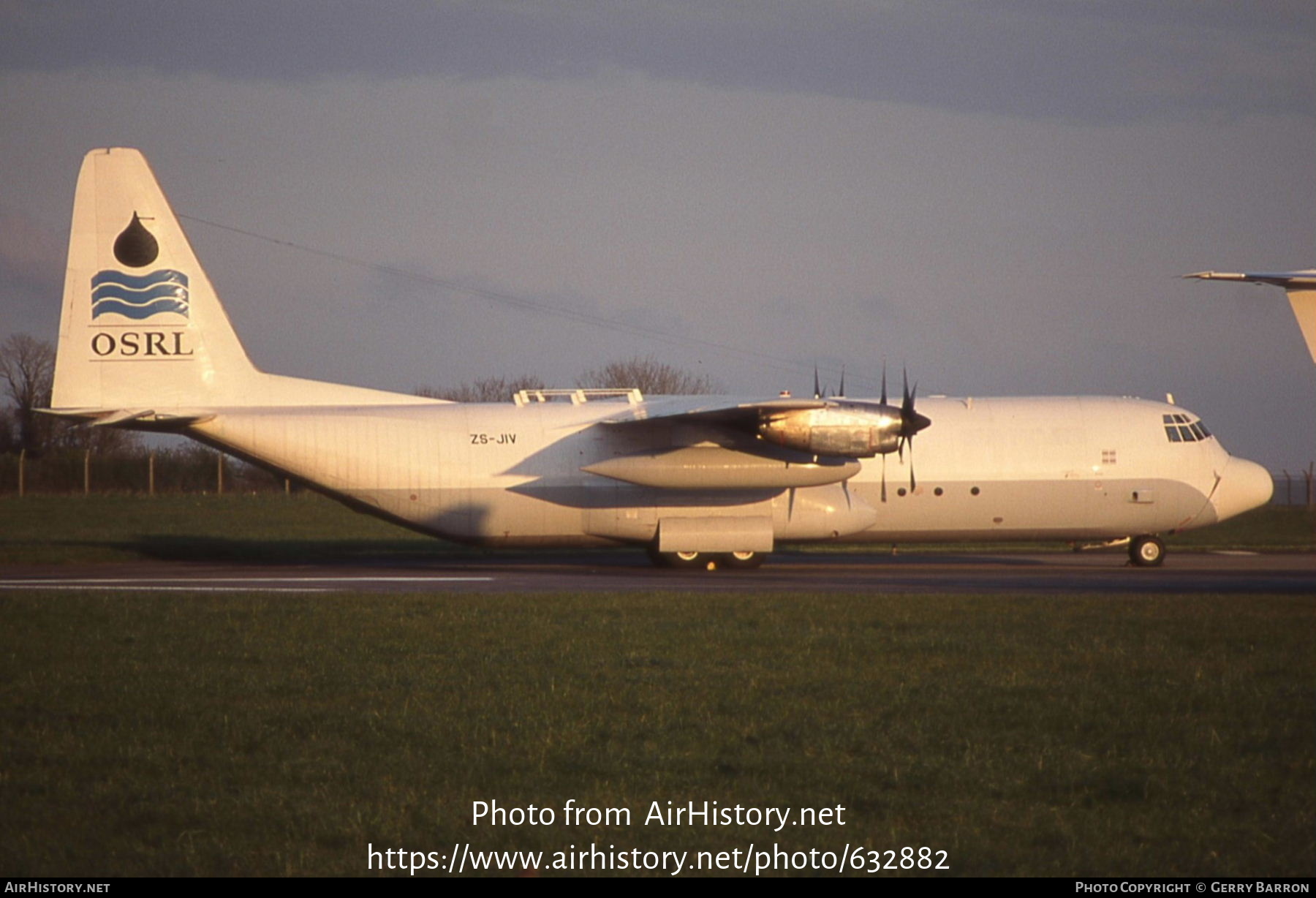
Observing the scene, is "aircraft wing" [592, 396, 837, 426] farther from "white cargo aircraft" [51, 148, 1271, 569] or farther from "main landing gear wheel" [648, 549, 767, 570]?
"main landing gear wheel" [648, 549, 767, 570]

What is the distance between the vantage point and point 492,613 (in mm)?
15859

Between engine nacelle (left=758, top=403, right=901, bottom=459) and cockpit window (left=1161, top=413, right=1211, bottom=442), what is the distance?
23.6 feet

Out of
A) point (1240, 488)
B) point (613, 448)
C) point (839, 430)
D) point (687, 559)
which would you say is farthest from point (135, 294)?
point (1240, 488)

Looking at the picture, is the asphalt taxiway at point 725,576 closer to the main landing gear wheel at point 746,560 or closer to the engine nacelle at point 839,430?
the main landing gear wheel at point 746,560

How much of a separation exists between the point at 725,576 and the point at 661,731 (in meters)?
14.3

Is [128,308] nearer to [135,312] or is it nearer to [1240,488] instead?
[135,312]

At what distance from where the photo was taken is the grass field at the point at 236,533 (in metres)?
29.9

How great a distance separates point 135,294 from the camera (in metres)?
23.8

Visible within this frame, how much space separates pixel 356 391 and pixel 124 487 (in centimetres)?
3215

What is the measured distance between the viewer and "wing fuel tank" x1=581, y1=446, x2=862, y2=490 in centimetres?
2353

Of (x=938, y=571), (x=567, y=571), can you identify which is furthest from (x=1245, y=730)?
(x=567, y=571)

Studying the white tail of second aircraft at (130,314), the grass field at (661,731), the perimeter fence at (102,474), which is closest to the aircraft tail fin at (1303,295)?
the grass field at (661,731)

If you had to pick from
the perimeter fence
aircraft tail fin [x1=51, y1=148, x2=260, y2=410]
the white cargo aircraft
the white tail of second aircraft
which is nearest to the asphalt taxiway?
the white cargo aircraft

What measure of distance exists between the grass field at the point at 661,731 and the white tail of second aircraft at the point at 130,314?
8.27 meters
